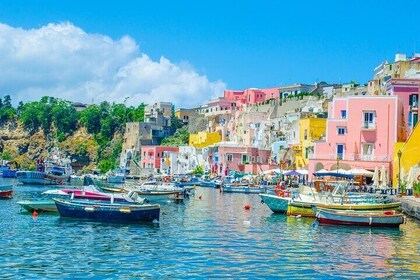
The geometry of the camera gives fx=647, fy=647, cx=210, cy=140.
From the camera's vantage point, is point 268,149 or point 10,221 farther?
point 268,149

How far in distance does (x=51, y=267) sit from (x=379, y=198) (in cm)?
2144

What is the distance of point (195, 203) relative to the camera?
49562mm

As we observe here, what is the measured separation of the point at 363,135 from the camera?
197 ft

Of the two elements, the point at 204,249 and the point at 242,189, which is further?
the point at 242,189

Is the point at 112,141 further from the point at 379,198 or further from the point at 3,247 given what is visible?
the point at 3,247

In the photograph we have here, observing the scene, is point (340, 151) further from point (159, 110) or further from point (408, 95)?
point (159, 110)

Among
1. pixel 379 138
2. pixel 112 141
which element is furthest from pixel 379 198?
pixel 112 141

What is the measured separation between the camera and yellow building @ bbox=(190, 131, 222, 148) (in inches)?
4503

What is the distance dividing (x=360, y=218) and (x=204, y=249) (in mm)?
11248

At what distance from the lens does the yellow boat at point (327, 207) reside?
3447 centimetres

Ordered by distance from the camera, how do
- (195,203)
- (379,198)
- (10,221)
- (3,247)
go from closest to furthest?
(3,247), (10,221), (379,198), (195,203)

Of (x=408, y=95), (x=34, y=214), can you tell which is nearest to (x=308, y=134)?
(x=408, y=95)

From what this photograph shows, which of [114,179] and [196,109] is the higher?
[196,109]

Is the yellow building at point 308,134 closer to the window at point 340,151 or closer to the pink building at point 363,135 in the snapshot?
the pink building at point 363,135
